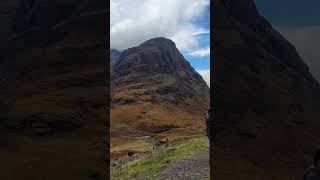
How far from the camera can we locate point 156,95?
5212 inches

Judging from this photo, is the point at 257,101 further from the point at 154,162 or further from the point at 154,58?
the point at 154,58

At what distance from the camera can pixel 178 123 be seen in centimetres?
10244

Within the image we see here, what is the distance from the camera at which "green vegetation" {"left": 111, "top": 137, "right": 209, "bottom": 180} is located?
108ft

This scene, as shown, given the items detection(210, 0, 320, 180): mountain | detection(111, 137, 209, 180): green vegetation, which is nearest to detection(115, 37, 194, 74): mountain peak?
detection(111, 137, 209, 180): green vegetation

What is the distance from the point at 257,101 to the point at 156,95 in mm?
99712

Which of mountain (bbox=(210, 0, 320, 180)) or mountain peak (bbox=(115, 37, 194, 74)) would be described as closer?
mountain (bbox=(210, 0, 320, 180))

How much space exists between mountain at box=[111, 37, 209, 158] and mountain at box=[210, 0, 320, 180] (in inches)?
1449

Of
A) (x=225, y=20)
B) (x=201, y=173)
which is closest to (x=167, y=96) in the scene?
(x=225, y=20)
